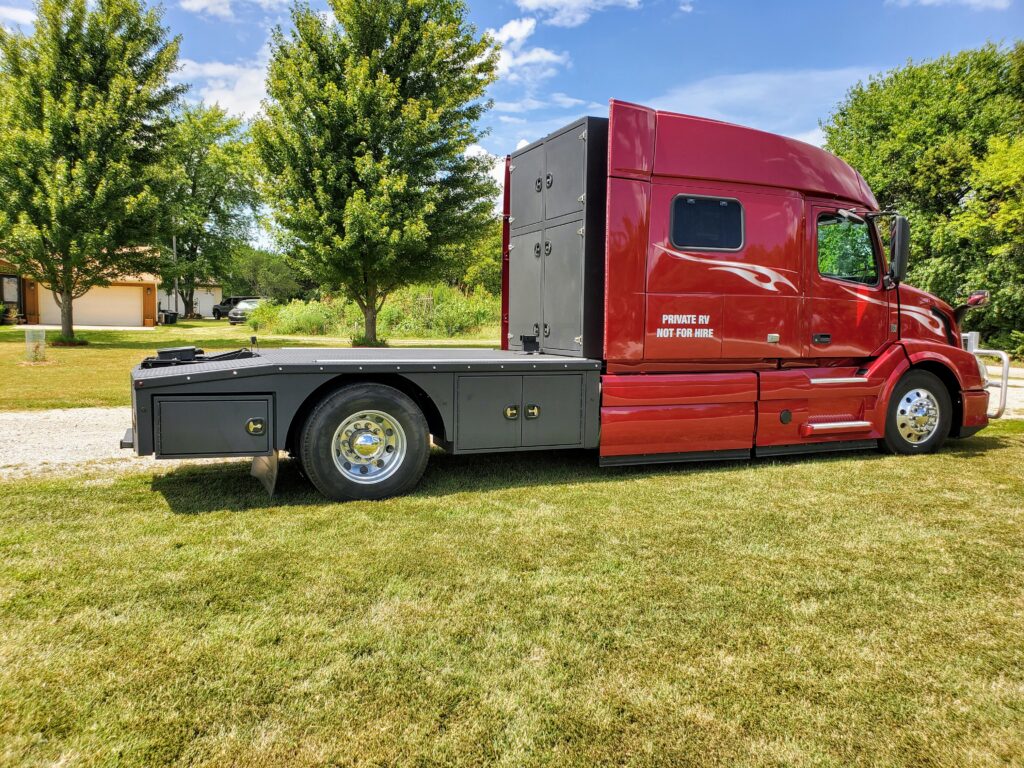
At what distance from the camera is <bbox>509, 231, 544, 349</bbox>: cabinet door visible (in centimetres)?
679

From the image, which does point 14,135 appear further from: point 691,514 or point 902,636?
point 902,636

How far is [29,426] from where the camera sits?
7.88 metres

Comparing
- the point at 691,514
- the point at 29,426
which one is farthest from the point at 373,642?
the point at 29,426

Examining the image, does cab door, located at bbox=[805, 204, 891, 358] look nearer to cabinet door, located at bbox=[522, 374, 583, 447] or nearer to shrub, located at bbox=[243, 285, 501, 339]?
cabinet door, located at bbox=[522, 374, 583, 447]

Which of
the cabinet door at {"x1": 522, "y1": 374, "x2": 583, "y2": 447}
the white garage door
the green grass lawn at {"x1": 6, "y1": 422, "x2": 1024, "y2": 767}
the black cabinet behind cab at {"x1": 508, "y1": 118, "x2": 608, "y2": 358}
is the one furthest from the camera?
the white garage door

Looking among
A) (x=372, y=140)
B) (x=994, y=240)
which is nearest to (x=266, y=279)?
(x=372, y=140)

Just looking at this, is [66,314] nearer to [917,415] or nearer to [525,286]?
[525,286]

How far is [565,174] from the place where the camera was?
6270 mm

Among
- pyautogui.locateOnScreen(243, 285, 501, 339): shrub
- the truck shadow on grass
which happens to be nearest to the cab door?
the truck shadow on grass

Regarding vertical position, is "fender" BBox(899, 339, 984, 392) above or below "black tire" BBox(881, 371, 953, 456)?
above

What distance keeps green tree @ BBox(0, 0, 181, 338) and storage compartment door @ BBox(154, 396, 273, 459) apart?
19.2 meters

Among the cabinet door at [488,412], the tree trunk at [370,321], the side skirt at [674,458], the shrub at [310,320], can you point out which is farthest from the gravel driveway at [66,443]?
the shrub at [310,320]

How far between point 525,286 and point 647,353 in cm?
161

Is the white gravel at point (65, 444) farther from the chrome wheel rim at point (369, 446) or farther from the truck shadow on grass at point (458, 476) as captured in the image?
the chrome wheel rim at point (369, 446)
